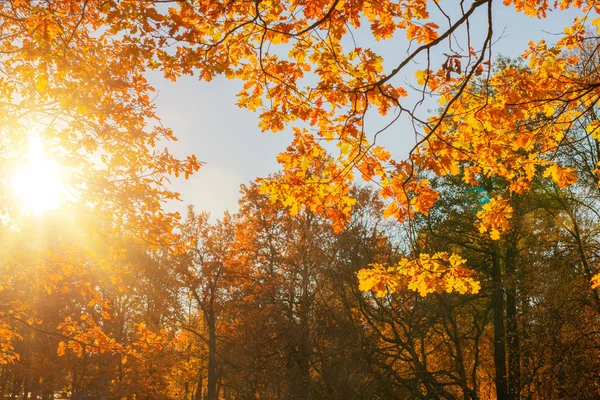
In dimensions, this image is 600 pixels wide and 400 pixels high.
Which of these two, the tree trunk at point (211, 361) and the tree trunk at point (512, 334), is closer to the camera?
the tree trunk at point (512, 334)

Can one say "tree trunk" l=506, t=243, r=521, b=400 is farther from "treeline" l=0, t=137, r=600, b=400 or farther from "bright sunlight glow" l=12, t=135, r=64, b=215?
"bright sunlight glow" l=12, t=135, r=64, b=215

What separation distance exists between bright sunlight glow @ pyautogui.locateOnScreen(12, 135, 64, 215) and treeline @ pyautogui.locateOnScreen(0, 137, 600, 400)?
9.40 feet

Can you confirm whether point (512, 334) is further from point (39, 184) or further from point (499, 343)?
point (39, 184)

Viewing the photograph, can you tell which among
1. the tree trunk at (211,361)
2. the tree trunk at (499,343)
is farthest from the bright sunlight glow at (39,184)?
the tree trunk at (211,361)

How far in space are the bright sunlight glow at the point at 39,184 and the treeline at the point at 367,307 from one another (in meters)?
2.87

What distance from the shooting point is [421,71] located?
510 centimetres

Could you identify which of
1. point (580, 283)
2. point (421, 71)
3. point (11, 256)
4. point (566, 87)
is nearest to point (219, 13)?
point (421, 71)

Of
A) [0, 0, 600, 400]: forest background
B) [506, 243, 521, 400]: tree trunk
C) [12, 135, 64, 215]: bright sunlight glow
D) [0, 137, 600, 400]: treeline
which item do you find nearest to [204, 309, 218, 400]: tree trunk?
[0, 137, 600, 400]: treeline

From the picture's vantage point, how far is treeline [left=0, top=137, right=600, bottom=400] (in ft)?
36.5

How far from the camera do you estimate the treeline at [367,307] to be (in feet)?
36.5

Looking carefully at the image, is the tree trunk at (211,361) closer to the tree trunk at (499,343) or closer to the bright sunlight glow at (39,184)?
the tree trunk at (499,343)

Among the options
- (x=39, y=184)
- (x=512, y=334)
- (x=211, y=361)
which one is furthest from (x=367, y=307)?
(x=39, y=184)

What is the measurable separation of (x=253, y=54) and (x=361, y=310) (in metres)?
10.4

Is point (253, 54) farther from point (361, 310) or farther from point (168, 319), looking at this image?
point (168, 319)
